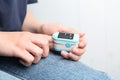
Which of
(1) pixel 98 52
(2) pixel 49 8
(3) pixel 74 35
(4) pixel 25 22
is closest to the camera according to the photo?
(3) pixel 74 35

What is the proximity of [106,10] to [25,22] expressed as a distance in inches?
18.2

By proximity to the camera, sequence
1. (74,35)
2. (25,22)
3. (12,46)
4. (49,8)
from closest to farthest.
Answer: (12,46), (74,35), (25,22), (49,8)

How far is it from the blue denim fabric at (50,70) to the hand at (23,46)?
0.08ft

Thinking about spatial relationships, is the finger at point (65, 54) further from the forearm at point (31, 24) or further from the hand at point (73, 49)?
the forearm at point (31, 24)

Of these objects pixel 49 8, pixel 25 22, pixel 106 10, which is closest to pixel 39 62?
pixel 25 22

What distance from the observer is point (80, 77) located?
0.63 meters

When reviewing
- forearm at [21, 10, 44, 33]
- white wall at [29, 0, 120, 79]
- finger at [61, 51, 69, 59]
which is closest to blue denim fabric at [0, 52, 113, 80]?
finger at [61, 51, 69, 59]

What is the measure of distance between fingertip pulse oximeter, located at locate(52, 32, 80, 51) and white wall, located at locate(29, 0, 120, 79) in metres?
0.49

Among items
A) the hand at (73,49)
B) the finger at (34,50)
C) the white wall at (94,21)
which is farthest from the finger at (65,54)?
the white wall at (94,21)

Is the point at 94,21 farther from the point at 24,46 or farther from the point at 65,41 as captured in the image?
the point at 24,46

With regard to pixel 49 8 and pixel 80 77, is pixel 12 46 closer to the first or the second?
pixel 80 77

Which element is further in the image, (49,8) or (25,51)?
(49,8)

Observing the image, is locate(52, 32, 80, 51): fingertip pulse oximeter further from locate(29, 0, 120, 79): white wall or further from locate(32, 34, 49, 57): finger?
locate(29, 0, 120, 79): white wall

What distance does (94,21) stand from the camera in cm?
124
